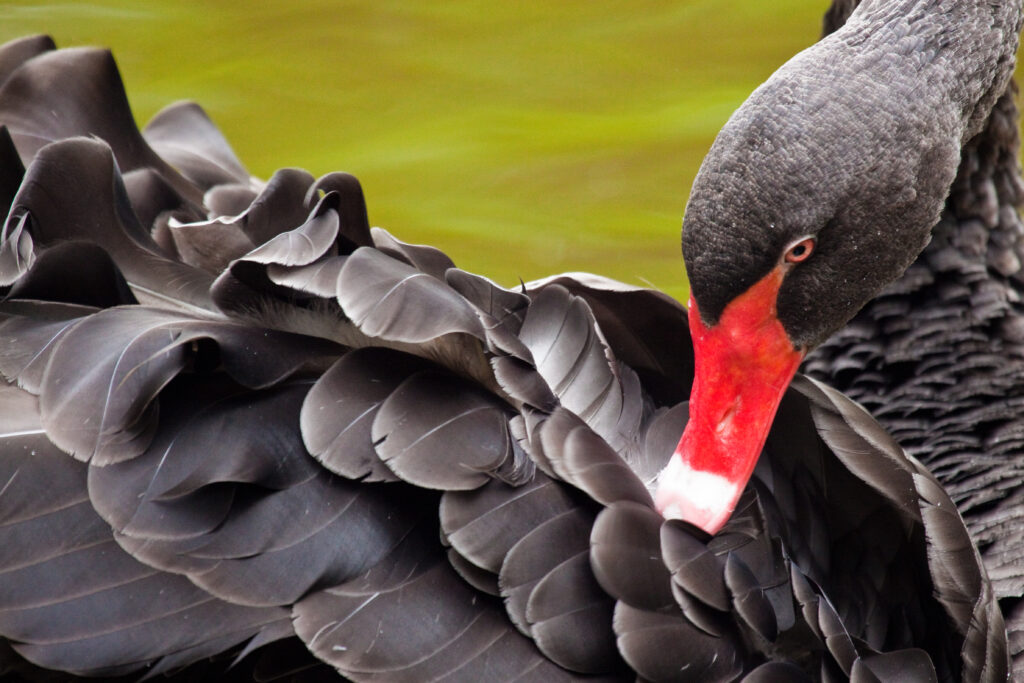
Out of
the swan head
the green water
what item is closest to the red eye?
the swan head

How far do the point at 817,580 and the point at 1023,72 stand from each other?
3.69 m

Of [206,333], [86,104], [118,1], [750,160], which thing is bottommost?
[118,1]

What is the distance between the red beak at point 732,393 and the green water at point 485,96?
1.94 metres

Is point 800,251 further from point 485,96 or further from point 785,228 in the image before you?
point 485,96

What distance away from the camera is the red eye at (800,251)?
208 centimetres

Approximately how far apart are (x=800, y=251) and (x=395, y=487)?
0.75 m

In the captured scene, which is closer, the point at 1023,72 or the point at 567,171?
the point at 567,171

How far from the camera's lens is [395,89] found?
4.89m

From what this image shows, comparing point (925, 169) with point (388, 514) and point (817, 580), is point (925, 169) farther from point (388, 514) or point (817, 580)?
point (388, 514)

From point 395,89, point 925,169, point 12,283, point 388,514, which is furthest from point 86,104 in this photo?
point 395,89

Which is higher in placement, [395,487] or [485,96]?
[395,487]

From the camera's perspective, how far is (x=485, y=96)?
4.89m

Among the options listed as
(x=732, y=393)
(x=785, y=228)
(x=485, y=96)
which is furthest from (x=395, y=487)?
(x=485, y=96)

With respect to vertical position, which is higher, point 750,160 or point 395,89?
point 750,160
